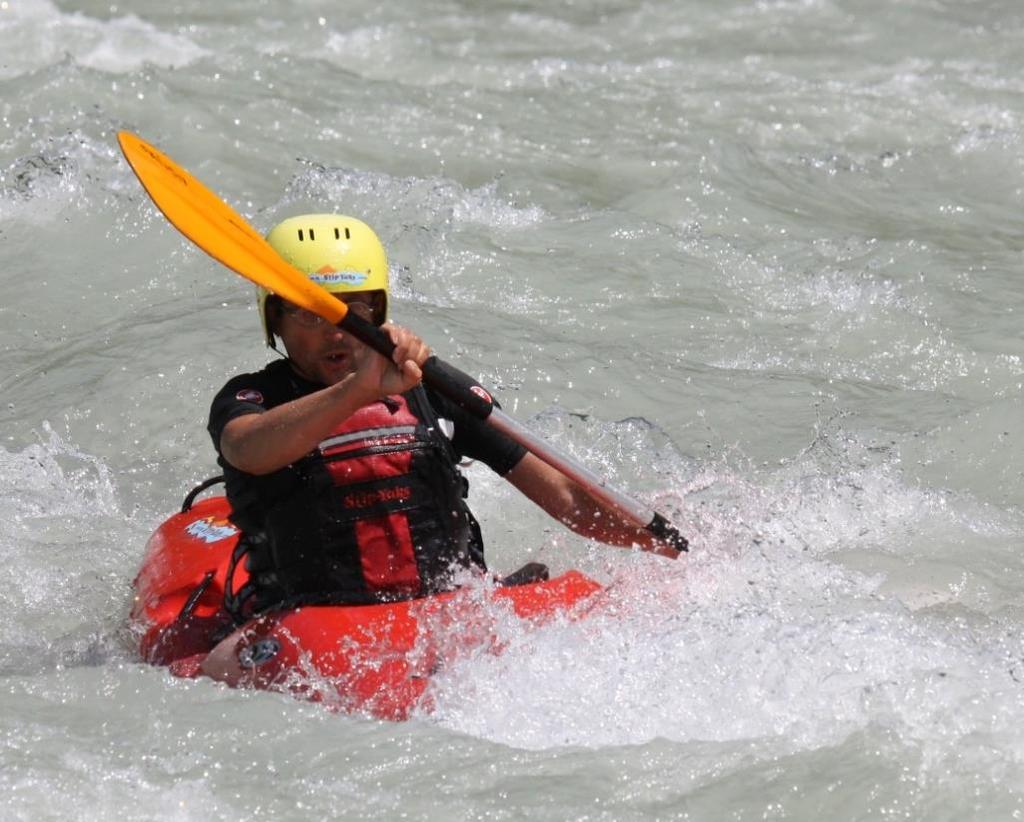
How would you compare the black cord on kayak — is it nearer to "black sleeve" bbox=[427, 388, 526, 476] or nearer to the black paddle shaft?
the black paddle shaft

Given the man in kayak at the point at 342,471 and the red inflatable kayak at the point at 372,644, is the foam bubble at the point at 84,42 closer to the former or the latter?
the man in kayak at the point at 342,471

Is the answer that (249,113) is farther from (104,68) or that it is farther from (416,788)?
(416,788)

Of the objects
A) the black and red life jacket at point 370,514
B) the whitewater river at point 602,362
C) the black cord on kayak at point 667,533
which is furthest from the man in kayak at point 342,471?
the black cord on kayak at point 667,533

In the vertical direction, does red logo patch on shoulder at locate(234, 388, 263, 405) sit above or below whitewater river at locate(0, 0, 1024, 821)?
above

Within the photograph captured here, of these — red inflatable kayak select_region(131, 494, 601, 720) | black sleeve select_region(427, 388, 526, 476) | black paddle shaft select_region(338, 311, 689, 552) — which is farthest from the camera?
black sleeve select_region(427, 388, 526, 476)

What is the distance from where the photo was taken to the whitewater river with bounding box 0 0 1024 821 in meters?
3.38

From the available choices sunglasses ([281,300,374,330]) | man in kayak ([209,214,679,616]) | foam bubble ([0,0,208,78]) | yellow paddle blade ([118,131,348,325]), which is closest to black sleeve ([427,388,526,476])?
man in kayak ([209,214,679,616])

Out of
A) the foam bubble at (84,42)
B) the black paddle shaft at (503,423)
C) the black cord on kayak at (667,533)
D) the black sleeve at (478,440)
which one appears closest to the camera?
the black paddle shaft at (503,423)

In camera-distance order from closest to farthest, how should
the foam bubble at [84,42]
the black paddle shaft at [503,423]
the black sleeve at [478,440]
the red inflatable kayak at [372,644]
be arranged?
the black paddle shaft at [503,423] < the red inflatable kayak at [372,644] < the black sleeve at [478,440] < the foam bubble at [84,42]

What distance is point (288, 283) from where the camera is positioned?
11.4 ft

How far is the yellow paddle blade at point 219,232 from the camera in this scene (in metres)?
3.45

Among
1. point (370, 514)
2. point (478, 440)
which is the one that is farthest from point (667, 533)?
point (370, 514)

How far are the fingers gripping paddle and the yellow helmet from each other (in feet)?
0.13

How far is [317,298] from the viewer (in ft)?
11.2
